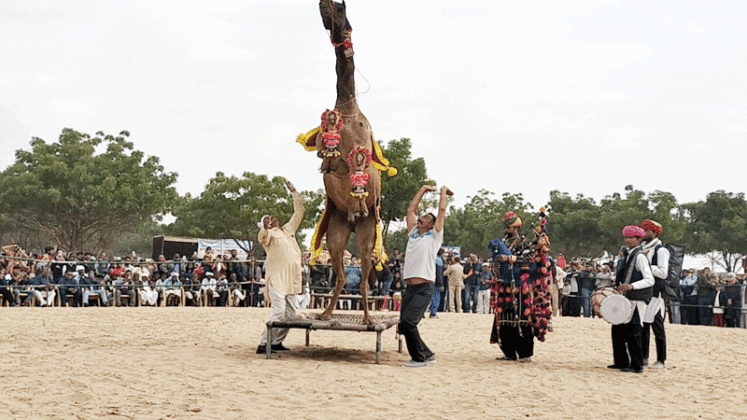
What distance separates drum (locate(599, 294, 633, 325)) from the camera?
10.1m

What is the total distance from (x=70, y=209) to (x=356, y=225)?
116ft

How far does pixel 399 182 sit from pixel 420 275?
26787mm

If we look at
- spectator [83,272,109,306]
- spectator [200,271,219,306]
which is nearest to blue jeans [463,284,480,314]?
spectator [200,271,219,306]

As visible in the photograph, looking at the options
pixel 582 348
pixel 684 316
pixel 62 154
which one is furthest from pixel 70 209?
pixel 582 348

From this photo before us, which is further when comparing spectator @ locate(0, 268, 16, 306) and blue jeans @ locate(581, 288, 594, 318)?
blue jeans @ locate(581, 288, 594, 318)

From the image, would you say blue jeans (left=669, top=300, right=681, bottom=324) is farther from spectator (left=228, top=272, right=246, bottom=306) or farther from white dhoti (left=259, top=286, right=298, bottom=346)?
white dhoti (left=259, top=286, right=298, bottom=346)

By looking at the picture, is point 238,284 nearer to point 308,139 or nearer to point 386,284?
point 386,284

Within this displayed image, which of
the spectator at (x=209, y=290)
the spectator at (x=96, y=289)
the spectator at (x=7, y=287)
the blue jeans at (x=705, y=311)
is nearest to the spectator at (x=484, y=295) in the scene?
the blue jeans at (x=705, y=311)

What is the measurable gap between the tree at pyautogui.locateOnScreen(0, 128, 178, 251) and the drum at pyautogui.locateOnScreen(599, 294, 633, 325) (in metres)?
35.4

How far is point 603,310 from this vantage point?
10227 mm

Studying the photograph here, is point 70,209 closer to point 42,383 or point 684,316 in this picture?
point 684,316

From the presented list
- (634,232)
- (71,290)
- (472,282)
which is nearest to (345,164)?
(634,232)

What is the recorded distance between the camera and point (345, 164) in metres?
10.6

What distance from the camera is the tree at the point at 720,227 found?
5147cm
